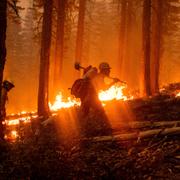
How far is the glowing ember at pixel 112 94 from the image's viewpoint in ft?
66.3

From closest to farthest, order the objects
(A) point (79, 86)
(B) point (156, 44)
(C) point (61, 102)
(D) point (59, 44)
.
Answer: (A) point (79, 86) → (C) point (61, 102) → (B) point (156, 44) → (D) point (59, 44)

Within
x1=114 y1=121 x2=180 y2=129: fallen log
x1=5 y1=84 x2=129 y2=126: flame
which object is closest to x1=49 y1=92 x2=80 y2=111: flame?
x1=5 y1=84 x2=129 y2=126: flame

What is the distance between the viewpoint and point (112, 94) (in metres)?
21.9

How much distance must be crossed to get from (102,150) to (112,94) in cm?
1372

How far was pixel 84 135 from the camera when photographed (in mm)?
9391

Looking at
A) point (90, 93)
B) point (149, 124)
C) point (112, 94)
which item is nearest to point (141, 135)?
point (149, 124)

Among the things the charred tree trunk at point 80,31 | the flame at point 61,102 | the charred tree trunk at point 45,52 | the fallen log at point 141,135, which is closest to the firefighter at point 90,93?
the fallen log at point 141,135

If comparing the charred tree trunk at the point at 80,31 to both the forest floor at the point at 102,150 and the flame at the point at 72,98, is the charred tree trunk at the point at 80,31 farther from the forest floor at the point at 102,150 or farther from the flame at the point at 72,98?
the forest floor at the point at 102,150

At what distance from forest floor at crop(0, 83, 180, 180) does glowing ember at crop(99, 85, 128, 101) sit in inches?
335

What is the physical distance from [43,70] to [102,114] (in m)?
8.26

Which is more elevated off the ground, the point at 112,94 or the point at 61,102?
the point at 61,102

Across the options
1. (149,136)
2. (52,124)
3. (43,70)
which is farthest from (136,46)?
(149,136)

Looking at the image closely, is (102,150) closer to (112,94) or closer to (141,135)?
(141,135)

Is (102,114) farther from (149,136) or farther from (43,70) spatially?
(43,70)
